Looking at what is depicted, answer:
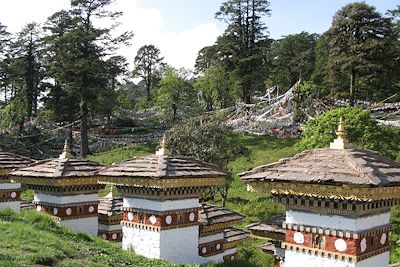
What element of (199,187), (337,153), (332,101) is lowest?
(199,187)

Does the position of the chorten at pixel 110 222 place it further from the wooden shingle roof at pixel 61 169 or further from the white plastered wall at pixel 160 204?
the white plastered wall at pixel 160 204

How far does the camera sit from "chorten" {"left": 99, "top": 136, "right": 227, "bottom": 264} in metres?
11.7

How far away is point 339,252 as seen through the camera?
8.80m

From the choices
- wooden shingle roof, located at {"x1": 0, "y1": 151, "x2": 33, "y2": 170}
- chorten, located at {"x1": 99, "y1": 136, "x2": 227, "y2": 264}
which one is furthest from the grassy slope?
wooden shingle roof, located at {"x1": 0, "y1": 151, "x2": 33, "y2": 170}

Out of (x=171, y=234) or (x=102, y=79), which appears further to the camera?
(x=102, y=79)

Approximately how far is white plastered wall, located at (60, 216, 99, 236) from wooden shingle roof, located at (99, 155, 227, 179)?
2.52m

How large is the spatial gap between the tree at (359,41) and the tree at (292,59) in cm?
1640

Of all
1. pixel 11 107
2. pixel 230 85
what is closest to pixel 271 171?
pixel 11 107

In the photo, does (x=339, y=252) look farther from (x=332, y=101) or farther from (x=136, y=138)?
(x=136, y=138)

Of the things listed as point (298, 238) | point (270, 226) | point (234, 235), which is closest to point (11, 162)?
point (234, 235)

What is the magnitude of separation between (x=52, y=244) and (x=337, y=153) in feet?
19.2

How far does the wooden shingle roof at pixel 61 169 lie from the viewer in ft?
45.8

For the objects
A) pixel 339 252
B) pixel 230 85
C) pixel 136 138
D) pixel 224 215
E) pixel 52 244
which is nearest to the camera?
pixel 339 252

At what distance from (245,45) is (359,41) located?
12912 mm
